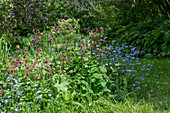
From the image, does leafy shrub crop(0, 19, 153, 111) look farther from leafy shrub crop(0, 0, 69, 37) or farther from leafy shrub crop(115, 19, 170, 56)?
leafy shrub crop(0, 0, 69, 37)

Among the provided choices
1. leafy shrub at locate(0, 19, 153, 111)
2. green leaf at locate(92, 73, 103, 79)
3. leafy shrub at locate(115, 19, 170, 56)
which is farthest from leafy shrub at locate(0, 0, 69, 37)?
green leaf at locate(92, 73, 103, 79)

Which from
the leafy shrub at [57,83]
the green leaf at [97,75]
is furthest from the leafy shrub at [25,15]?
the green leaf at [97,75]

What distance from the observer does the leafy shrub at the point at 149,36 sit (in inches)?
203

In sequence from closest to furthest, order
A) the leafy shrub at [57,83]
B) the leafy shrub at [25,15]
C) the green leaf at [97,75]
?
the leafy shrub at [57,83] < the green leaf at [97,75] < the leafy shrub at [25,15]

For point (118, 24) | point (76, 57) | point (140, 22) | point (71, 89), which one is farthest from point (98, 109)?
point (118, 24)

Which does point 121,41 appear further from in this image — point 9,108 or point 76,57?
point 9,108

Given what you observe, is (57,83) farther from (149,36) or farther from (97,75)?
(149,36)

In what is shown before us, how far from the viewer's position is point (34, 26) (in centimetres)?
711

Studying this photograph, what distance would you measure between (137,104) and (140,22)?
3.73 m

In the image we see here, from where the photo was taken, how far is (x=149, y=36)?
5.45m

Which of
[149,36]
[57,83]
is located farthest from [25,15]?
[57,83]

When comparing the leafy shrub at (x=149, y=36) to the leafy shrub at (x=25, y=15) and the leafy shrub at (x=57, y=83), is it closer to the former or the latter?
the leafy shrub at (x=57, y=83)

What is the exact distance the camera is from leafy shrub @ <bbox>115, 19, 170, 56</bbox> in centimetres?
517

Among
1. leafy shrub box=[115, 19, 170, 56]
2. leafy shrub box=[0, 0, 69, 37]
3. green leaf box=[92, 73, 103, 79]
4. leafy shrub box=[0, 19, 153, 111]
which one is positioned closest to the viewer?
leafy shrub box=[0, 19, 153, 111]
